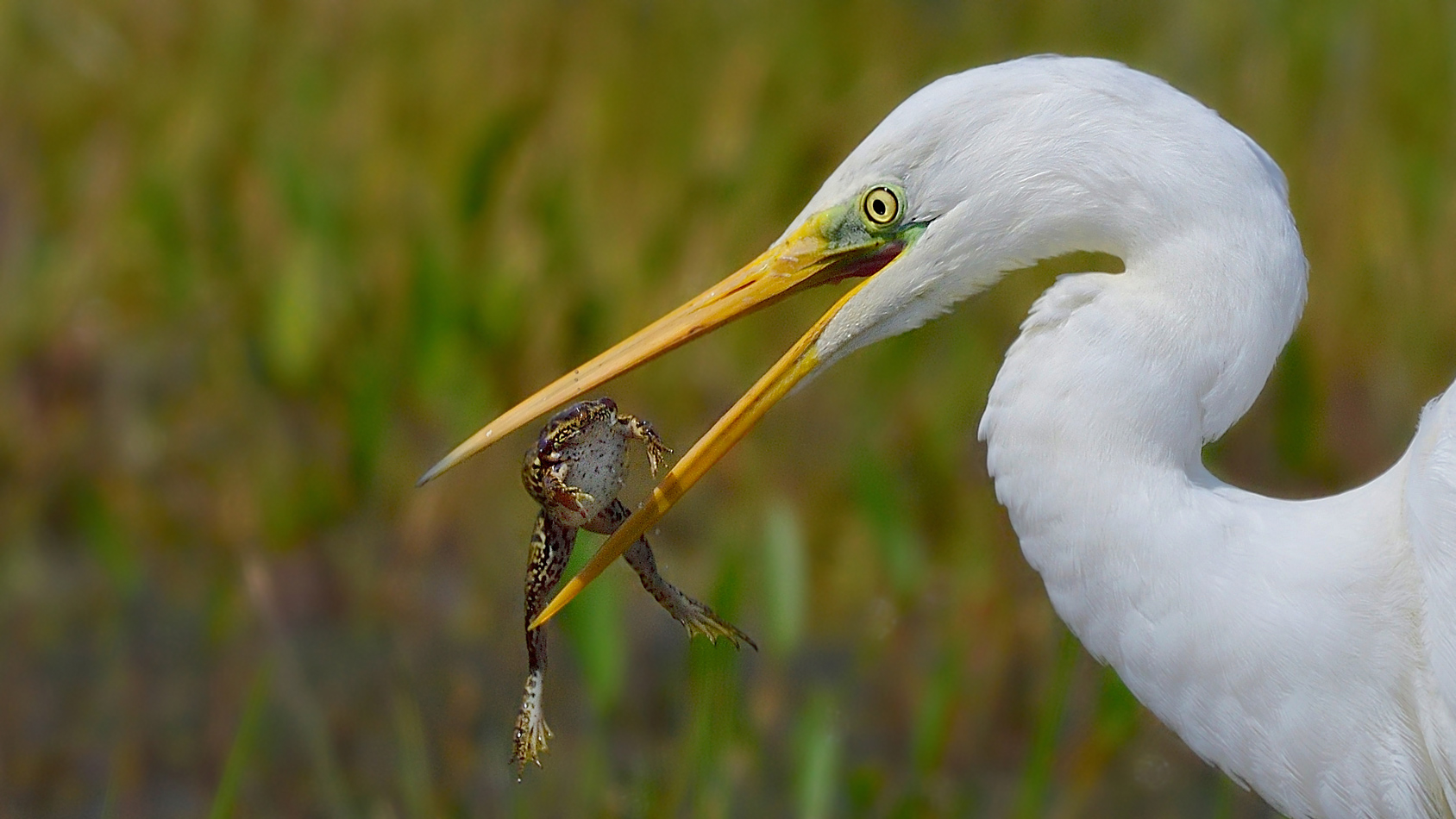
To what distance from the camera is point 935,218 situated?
153 cm

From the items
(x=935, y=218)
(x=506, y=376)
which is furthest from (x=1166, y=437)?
(x=506, y=376)

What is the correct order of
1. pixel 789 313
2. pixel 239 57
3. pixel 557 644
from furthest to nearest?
1. pixel 239 57
2. pixel 789 313
3. pixel 557 644

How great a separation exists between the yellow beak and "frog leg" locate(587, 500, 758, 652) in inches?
2.6

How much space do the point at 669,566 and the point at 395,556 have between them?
0.53m

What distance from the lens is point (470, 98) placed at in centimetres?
398

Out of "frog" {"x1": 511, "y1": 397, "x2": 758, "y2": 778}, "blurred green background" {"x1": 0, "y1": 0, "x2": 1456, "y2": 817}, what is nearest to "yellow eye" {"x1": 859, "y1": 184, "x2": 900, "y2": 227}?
"frog" {"x1": 511, "y1": 397, "x2": 758, "y2": 778}

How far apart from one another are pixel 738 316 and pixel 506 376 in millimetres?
1857

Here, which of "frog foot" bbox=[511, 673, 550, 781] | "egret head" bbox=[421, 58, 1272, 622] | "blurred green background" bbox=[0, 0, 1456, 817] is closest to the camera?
"frog foot" bbox=[511, 673, 550, 781]

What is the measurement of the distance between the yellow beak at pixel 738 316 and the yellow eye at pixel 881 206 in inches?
0.8

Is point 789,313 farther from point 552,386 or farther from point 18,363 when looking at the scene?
point 552,386

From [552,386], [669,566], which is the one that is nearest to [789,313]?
[669,566]

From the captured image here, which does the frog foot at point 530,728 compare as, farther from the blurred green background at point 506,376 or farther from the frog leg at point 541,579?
the blurred green background at point 506,376

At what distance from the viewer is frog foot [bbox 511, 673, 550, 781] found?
1.32 metres

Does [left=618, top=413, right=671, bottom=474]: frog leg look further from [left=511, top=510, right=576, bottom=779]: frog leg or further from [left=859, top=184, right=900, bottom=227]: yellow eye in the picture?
[left=859, top=184, right=900, bottom=227]: yellow eye
